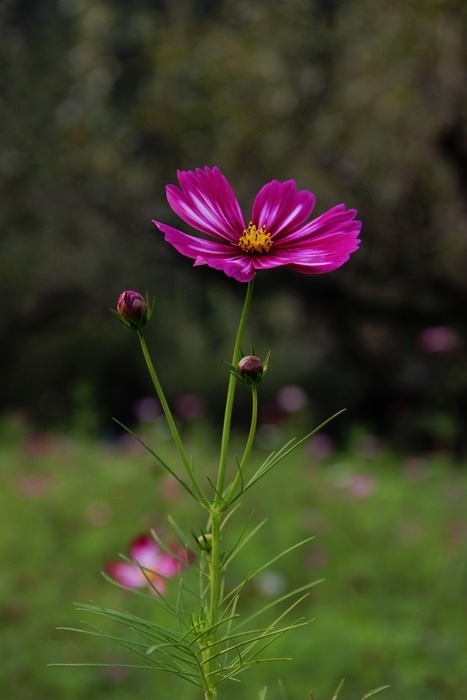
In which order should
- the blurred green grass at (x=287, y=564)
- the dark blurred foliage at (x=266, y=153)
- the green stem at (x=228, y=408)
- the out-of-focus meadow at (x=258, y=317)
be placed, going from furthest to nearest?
the dark blurred foliage at (x=266, y=153), the out-of-focus meadow at (x=258, y=317), the blurred green grass at (x=287, y=564), the green stem at (x=228, y=408)

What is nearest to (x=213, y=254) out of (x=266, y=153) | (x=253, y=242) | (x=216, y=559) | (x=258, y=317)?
(x=253, y=242)

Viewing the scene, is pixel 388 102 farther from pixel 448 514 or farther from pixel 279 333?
pixel 279 333

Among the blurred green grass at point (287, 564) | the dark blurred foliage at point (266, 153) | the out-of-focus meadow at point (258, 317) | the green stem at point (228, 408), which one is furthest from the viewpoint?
the dark blurred foliage at point (266, 153)

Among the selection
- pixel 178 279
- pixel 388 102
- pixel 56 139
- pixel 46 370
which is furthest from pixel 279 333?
pixel 388 102

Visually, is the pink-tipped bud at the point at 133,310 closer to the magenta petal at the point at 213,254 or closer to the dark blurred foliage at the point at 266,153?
the magenta petal at the point at 213,254

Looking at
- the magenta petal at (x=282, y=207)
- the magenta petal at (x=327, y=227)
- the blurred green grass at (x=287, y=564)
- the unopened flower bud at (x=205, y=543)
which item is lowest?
the unopened flower bud at (x=205, y=543)

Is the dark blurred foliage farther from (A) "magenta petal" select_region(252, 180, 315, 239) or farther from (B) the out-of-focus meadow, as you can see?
(A) "magenta petal" select_region(252, 180, 315, 239)

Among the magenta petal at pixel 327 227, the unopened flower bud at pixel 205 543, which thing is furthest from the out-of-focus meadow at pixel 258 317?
the magenta petal at pixel 327 227
